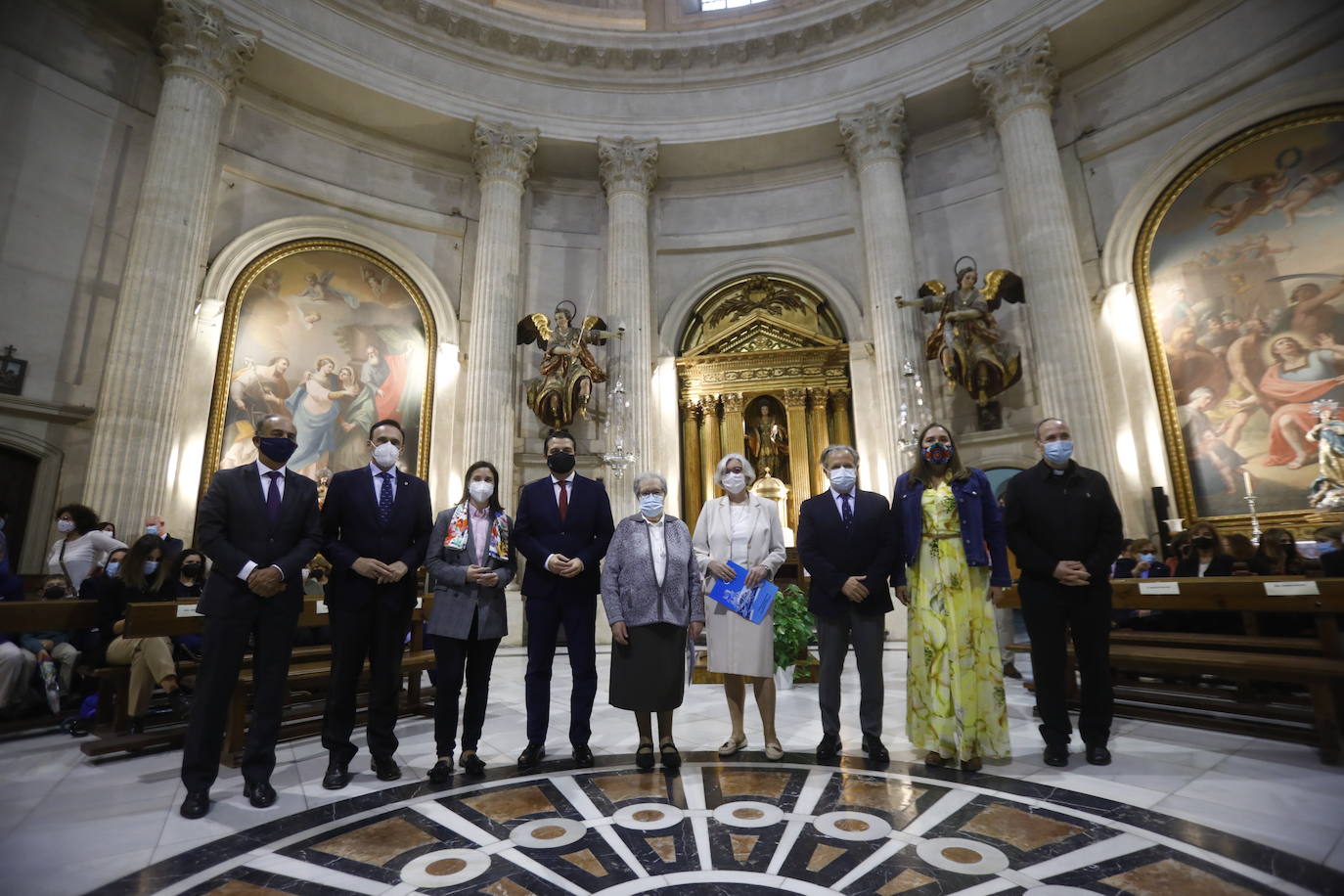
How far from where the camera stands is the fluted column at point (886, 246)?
9.80 meters

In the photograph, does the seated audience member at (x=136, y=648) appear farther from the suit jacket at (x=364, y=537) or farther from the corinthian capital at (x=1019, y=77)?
the corinthian capital at (x=1019, y=77)

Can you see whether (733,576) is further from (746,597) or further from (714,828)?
(714,828)

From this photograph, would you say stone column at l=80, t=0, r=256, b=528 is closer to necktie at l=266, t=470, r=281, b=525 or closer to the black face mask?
necktie at l=266, t=470, r=281, b=525

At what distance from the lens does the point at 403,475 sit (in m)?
3.35

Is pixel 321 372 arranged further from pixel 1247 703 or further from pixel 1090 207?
pixel 1090 207

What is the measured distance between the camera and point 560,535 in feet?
11.3

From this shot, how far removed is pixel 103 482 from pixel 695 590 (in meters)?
7.44

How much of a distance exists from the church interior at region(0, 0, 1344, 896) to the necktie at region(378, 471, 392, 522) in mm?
741

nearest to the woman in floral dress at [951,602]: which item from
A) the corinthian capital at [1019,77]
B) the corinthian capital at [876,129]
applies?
the corinthian capital at [1019,77]

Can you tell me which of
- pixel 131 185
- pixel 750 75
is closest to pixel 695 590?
pixel 131 185

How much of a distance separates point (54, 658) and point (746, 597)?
4688mm

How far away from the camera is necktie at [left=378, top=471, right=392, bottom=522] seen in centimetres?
322

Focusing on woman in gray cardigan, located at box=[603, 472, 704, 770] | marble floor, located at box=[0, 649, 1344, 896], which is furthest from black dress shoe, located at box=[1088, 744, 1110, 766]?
woman in gray cardigan, located at box=[603, 472, 704, 770]

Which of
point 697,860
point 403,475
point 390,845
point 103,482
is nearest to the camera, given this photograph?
point 697,860
